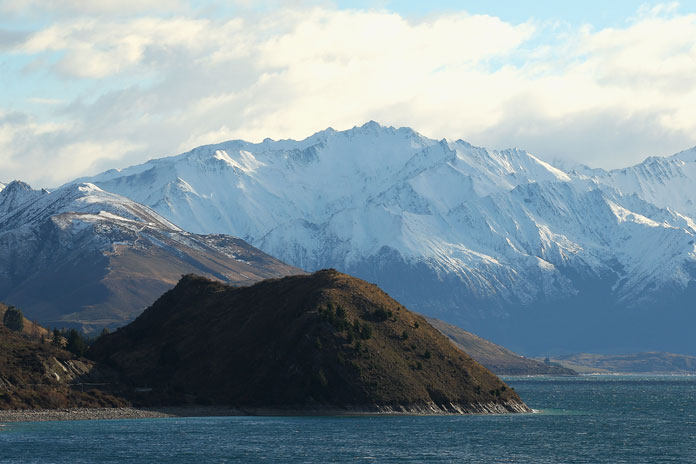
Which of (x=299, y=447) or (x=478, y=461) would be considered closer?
(x=478, y=461)

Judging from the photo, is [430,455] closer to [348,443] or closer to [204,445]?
[348,443]

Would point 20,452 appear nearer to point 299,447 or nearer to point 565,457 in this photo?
point 299,447

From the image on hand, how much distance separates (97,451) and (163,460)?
1330 cm

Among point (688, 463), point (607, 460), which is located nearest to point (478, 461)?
point (607, 460)

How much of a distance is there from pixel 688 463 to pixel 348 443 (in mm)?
51133

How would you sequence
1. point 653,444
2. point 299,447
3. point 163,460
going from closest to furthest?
point 163,460
point 299,447
point 653,444

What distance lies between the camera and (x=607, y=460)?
16525 centimetres

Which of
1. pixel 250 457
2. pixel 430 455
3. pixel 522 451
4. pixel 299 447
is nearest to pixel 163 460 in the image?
pixel 250 457

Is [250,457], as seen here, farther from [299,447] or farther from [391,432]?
[391,432]

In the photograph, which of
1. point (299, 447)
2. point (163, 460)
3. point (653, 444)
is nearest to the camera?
point (163, 460)

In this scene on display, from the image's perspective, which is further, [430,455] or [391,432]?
[391,432]

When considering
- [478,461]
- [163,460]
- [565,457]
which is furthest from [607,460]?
[163,460]

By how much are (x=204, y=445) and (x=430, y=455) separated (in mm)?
35195

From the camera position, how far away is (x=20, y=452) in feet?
528
